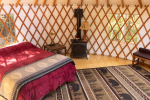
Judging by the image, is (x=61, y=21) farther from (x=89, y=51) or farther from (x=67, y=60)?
(x=67, y=60)

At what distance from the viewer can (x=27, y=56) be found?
378cm

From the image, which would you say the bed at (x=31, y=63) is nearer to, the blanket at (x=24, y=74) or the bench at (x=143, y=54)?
the blanket at (x=24, y=74)

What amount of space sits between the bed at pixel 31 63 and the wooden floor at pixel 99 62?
3.39ft

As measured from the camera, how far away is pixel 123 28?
4.96 m

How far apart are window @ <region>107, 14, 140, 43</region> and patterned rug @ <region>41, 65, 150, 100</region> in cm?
120

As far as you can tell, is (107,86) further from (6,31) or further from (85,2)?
(6,31)

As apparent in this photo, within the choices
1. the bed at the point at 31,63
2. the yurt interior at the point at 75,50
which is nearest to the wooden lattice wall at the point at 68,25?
the yurt interior at the point at 75,50

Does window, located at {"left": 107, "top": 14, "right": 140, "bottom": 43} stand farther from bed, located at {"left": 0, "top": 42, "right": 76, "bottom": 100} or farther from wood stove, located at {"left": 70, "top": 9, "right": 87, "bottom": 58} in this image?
bed, located at {"left": 0, "top": 42, "right": 76, "bottom": 100}

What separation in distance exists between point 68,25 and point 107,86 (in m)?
2.78

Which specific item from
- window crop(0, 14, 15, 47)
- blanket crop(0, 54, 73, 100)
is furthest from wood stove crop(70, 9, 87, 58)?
window crop(0, 14, 15, 47)

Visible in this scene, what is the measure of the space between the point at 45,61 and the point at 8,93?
3.57 ft

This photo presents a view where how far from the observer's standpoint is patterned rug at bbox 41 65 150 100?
9.98 feet

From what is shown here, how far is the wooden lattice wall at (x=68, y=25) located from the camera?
4.62 metres

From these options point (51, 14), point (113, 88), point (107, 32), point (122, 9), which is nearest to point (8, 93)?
point (113, 88)
